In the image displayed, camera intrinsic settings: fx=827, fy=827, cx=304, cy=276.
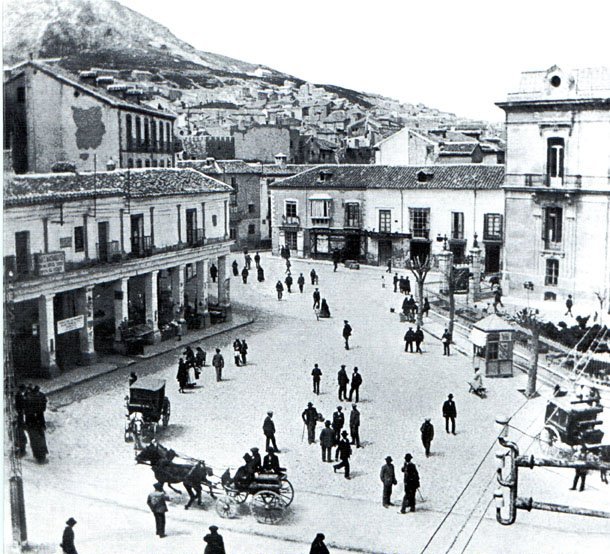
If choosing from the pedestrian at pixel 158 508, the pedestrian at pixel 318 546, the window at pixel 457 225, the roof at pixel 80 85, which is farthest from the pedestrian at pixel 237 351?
the window at pixel 457 225

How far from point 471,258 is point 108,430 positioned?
4471mm

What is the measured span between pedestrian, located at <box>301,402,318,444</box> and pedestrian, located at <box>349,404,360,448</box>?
12.7 inches

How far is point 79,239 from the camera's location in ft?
22.8

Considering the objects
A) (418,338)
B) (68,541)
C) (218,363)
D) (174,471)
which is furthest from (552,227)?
(68,541)

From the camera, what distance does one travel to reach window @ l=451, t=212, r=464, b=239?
401 inches

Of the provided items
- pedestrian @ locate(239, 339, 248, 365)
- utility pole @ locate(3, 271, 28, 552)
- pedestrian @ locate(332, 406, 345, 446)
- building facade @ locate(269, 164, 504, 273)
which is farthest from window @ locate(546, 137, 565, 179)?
utility pole @ locate(3, 271, 28, 552)

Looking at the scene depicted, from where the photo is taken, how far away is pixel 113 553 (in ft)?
21.4

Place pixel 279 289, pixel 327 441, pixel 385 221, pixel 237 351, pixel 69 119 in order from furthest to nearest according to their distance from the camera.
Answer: pixel 385 221 → pixel 279 289 → pixel 237 351 → pixel 327 441 → pixel 69 119

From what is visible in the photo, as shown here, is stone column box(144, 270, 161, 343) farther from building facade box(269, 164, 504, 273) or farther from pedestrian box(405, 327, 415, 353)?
pedestrian box(405, 327, 415, 353)

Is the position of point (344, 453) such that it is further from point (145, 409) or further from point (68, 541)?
point (68, 541)

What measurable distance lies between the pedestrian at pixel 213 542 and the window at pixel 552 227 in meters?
3.65

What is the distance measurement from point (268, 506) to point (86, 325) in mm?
2163

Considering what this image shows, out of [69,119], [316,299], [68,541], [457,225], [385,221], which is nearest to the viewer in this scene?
[68,541]

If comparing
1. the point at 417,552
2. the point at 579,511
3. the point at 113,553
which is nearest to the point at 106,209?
the point at 113,553
